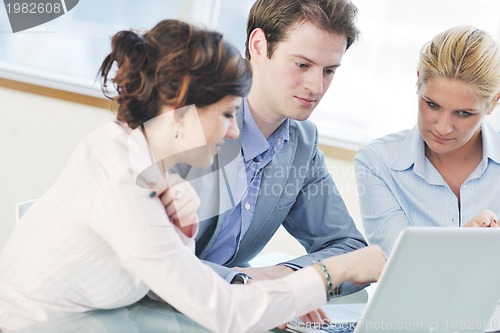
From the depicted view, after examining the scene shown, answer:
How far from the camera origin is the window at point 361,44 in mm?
3705

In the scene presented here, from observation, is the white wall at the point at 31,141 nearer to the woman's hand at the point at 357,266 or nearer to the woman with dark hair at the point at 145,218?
the woman with dark hair at the point at 145,218

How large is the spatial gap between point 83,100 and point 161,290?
2653 mm

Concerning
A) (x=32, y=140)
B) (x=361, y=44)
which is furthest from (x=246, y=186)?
(x=361, y=44)

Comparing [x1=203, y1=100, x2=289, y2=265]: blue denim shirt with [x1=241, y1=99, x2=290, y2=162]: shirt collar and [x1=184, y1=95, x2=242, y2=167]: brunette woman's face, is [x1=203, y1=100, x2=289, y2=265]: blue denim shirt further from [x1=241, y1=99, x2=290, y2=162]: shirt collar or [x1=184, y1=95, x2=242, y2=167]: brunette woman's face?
[x1=184, y1=95, x2=242, y2=167]: brunette woman's face

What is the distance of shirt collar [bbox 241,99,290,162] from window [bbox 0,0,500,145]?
194 centimetres

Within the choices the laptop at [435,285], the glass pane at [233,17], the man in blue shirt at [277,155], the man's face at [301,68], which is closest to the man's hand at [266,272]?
the man in blue shirt at [277,155]

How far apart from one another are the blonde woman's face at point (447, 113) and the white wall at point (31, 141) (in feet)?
6.85

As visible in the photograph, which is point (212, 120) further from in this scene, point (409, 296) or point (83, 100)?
point (83, 100)

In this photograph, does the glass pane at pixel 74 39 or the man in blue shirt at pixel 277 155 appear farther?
the glass pane at pixel 74 39

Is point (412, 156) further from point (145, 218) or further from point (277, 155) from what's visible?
point (145, 218)

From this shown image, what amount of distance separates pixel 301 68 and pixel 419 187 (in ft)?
1.84

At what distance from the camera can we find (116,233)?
1135 mm

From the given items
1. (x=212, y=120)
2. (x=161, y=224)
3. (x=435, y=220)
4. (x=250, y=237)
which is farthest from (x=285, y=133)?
(x=161, y=224)

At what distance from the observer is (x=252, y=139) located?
1880mm
